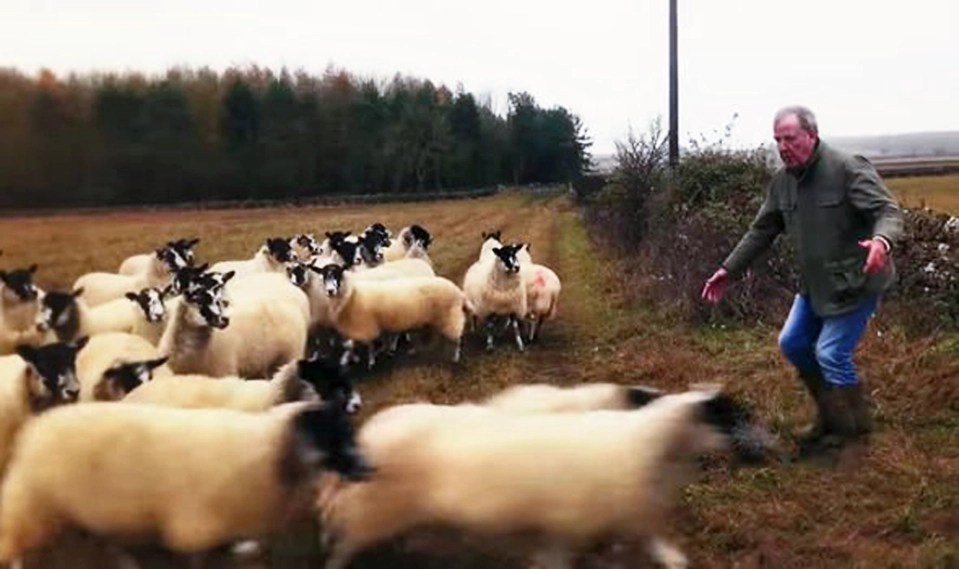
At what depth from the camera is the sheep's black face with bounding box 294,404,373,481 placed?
3760 mm

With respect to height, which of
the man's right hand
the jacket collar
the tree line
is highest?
the tree line

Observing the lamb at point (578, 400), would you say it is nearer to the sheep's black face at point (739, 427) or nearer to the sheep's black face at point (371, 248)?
the sheep's black face at point (739, 427)

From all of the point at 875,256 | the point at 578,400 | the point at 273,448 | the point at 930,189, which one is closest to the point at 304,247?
the point at 578,400

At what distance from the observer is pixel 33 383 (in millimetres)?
3750

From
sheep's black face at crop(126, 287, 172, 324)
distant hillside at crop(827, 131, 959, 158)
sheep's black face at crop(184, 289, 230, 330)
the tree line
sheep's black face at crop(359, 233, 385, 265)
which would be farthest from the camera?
sheep's black face at crop(359, 233, 385, 265)

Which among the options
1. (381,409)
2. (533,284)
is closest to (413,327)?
(533,284)

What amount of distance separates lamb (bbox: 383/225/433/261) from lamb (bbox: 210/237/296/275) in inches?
23.7

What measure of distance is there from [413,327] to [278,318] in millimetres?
1176

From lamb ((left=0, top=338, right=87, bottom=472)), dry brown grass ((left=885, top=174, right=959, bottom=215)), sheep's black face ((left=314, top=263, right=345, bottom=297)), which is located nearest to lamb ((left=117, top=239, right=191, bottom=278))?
lamb ((left=0, top=338, right=87, bottom=472))

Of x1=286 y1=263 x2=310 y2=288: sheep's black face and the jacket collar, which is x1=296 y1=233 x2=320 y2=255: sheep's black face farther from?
the jacket collar

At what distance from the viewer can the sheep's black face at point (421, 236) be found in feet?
17.2

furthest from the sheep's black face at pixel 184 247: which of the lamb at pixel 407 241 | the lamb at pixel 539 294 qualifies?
the lamb at pixel 539 294

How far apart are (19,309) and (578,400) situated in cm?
226

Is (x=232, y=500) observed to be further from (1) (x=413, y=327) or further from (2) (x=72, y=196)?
(1) (x=413, y=327)
